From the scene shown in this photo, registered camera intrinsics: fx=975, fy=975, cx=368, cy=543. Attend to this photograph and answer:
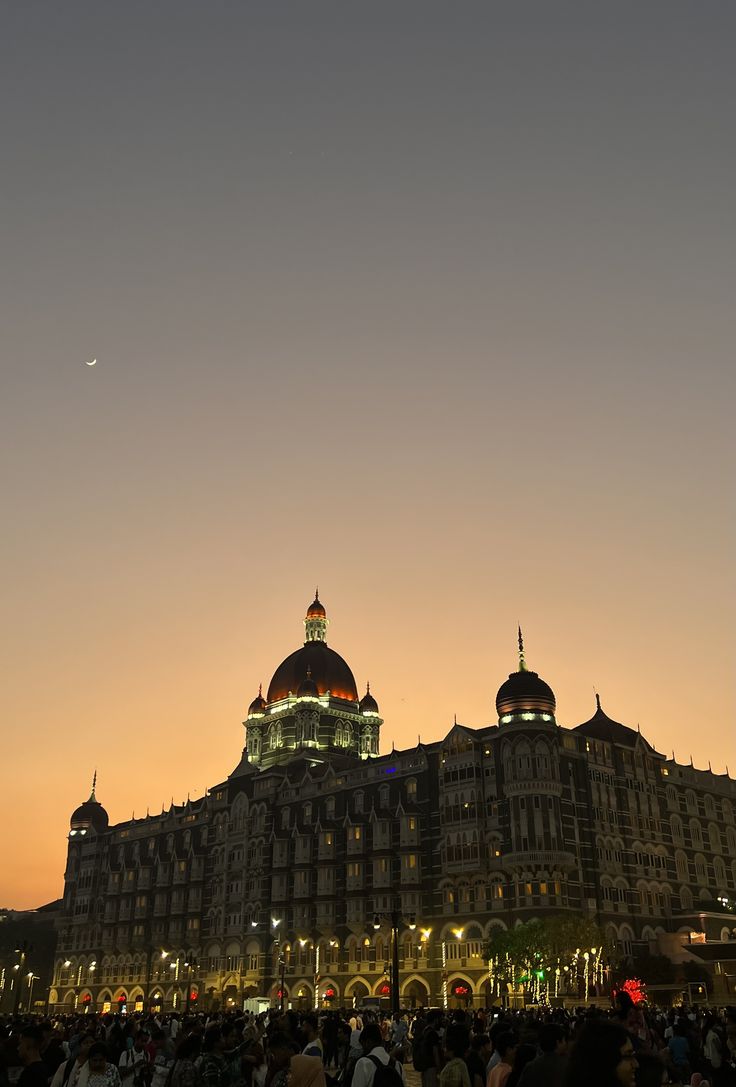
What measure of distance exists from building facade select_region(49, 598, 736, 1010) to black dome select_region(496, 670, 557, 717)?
0.57 feet

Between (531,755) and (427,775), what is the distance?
12558 millimetres

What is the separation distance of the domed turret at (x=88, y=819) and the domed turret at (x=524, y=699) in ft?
241

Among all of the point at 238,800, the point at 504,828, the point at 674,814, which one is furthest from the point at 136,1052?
the point at 238,800

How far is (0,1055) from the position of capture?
12.0 m

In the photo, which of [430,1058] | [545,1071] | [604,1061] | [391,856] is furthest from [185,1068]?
[391,856]

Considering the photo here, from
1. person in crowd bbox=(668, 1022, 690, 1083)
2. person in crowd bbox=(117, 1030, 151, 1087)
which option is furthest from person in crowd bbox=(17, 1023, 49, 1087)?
person in crowd bbox=(668, 1022, 690, 1083)

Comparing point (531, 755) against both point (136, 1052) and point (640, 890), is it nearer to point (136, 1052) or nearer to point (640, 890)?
point (640, 890)

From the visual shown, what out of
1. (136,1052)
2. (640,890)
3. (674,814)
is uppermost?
(674,814)

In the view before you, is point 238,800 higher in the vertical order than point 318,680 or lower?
lower

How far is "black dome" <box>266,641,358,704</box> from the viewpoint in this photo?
12081cm

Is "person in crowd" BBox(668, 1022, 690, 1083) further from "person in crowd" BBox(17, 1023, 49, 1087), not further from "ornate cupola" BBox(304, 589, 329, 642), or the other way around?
"ornate cupola" BBox(304, 589, 329, 642)

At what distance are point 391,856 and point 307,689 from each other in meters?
34.0

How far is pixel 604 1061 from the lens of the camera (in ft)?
17.5

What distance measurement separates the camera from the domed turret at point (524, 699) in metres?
83.4
